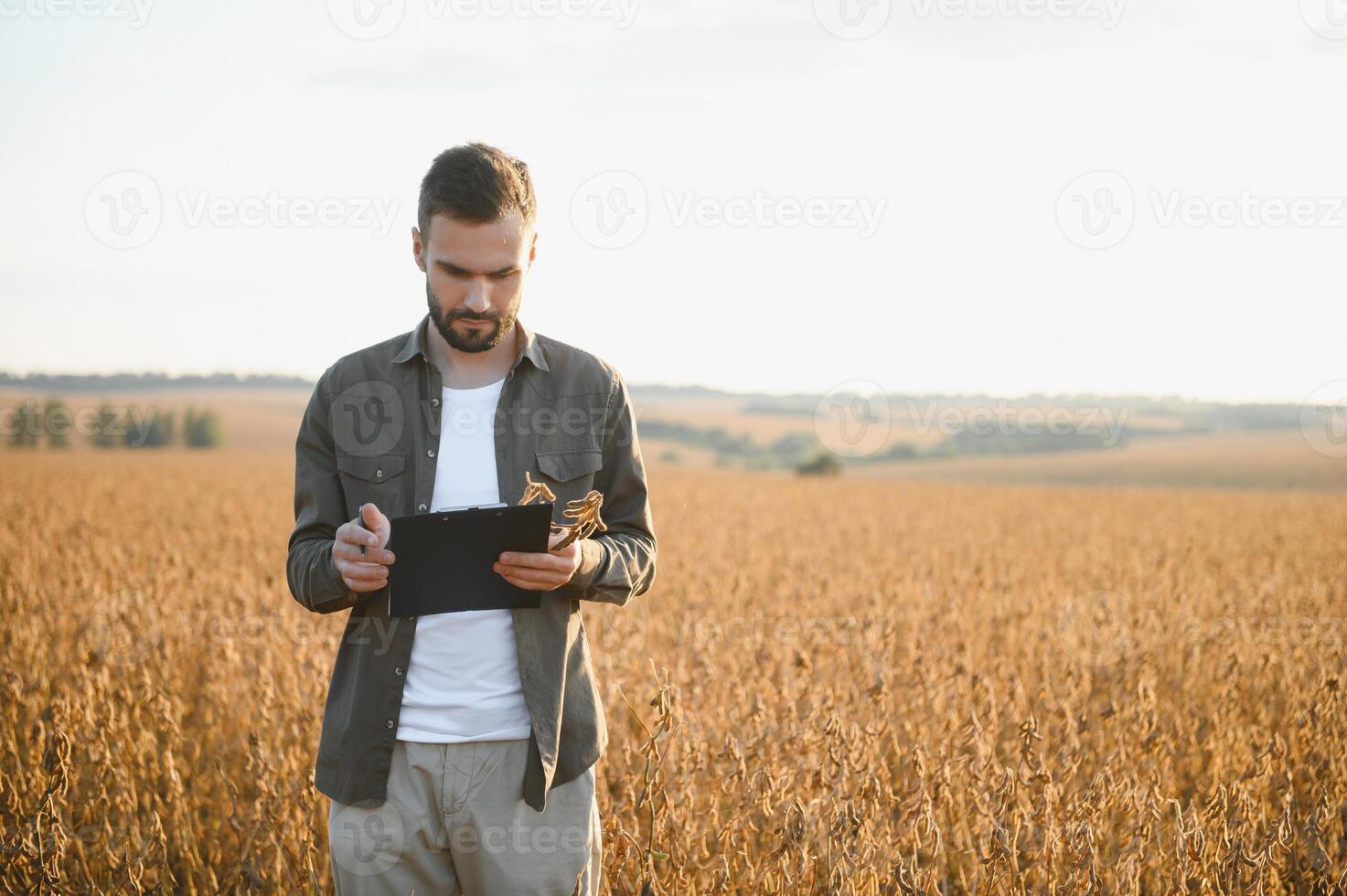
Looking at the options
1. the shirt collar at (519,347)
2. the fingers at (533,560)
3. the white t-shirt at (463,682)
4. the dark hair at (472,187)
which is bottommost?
the white t-shirt at (463,682)

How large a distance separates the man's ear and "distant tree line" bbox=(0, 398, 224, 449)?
53.8 metres

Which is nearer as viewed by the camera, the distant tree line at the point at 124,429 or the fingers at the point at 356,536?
the fingers at the point at 356,536

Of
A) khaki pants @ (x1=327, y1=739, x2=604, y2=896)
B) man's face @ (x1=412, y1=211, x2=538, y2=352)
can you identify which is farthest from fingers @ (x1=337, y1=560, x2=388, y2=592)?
man's face @ (x1=412, y1=211, x2=538, y2=352)

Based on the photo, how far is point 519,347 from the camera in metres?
2.39

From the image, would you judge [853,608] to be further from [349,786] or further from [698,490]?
[698,490]

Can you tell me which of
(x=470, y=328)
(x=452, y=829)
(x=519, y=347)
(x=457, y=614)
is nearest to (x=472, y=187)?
(x=470, y=328)

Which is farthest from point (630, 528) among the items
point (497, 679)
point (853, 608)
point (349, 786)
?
point (853, 608)

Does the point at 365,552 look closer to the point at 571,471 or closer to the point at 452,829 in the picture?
the point at 571,471

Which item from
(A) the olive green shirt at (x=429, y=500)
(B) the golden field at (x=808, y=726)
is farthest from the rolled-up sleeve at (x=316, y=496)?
(B) the golden field at (x=808, y=726)

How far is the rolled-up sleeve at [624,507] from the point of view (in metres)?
2.28

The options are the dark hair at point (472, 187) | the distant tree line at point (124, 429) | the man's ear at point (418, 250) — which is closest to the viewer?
the dark hair at point (472, 187)

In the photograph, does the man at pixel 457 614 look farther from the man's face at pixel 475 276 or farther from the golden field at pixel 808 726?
the golden field at pixel 808 726

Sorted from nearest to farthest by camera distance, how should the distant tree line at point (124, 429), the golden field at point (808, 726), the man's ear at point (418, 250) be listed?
the man's ear at point (418, 250), the golden field at point (808, 726), the distant tree line at point (124, 429)

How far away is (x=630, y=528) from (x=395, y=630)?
0.62 m
